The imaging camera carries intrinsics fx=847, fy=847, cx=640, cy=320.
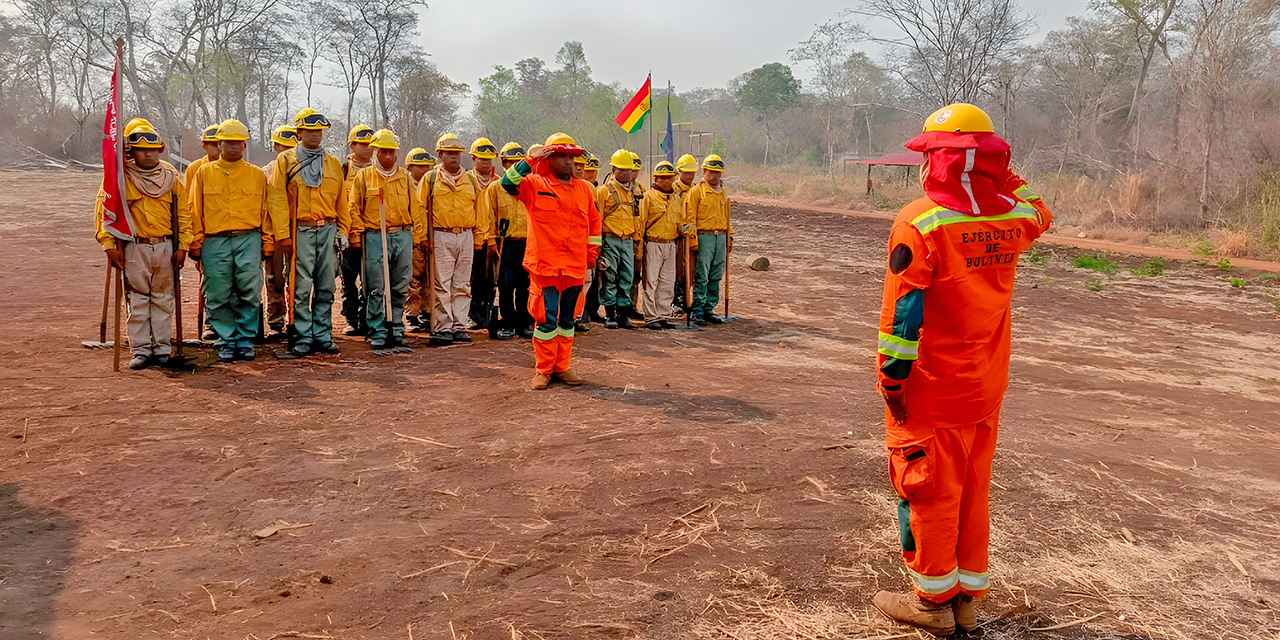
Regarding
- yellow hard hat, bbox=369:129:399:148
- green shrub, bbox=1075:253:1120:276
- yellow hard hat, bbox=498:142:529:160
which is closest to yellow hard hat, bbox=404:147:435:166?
yellow hard hat, bbox=369:129:399:148

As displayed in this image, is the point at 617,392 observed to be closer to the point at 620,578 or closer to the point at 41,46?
the point at 620,578

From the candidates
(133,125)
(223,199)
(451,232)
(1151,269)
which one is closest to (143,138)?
(133,125)

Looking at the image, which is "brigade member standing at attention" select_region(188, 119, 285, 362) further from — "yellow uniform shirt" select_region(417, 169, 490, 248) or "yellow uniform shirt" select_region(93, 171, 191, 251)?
"yellow uniform shirt" select_region(417, 169, 490, 248)

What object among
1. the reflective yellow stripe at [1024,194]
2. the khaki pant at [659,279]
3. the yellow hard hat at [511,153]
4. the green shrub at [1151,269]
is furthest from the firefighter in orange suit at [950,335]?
the green shrub at [1151,269]

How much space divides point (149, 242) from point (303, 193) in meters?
1.28

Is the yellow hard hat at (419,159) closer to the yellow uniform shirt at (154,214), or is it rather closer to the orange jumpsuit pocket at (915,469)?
the yellow uniform shirt at (154,214)

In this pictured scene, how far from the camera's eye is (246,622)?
3389 mm

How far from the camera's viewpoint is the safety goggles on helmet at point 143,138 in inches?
268

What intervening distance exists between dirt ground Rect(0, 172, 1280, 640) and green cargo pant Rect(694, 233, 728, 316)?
165 cm

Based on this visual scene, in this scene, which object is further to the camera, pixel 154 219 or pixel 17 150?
pixel 17 150

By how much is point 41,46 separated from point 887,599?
159 ft

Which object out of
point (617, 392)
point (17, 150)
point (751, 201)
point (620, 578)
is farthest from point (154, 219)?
point (17, 150)

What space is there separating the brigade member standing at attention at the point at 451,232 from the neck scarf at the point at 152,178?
2210 mm

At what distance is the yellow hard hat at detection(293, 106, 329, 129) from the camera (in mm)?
7535
